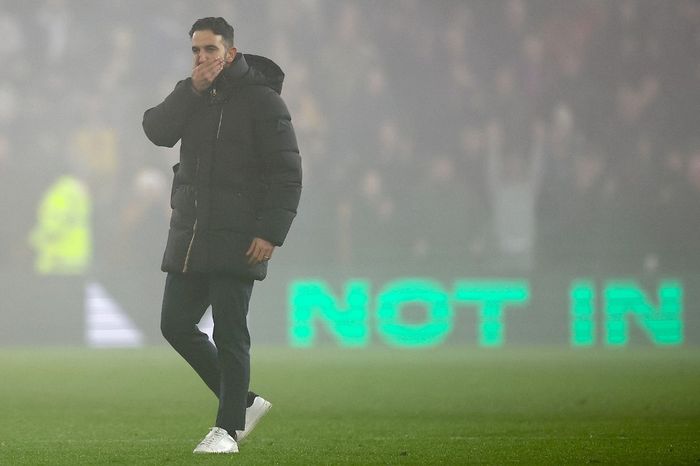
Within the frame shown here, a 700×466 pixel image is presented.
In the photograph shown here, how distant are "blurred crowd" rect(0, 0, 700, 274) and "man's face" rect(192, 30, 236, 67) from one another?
34.6 ft

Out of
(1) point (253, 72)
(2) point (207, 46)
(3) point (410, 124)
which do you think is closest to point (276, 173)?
(1) point (253, 72)

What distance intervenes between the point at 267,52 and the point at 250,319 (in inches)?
176

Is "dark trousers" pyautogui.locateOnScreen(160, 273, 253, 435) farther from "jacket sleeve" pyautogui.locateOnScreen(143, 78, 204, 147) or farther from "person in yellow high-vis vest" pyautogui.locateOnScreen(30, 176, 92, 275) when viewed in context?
"person in yellow high-vis vest" pyautogui.locateOnScreen(30, 176, 92, 275)

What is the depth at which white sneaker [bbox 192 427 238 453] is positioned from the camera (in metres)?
4.96

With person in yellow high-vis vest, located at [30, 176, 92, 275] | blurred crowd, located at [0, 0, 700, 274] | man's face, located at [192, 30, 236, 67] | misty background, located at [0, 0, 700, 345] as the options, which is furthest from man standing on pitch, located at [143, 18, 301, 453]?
person in yellow high-vis vest, located at [30, 176, 92, 275]

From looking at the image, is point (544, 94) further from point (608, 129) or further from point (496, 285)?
point (496, 285)

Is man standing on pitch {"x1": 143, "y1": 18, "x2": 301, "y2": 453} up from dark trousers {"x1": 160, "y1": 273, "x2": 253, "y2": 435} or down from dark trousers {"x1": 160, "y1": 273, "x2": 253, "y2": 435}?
up

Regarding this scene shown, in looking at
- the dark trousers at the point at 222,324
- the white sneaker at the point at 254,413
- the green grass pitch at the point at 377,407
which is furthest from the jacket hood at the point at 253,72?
the green grass pitch at the point at 377,407

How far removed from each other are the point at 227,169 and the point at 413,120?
12.2m

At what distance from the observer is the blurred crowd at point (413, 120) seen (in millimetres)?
16141

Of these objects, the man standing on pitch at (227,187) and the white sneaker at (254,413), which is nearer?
the man standing on pitch at (227,187)

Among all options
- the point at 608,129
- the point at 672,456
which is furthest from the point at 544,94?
the point at 672,456

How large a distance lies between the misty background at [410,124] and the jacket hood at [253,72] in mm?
9885

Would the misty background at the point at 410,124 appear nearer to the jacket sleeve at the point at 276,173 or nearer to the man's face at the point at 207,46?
the jacket sleeve at the point at 276,173
